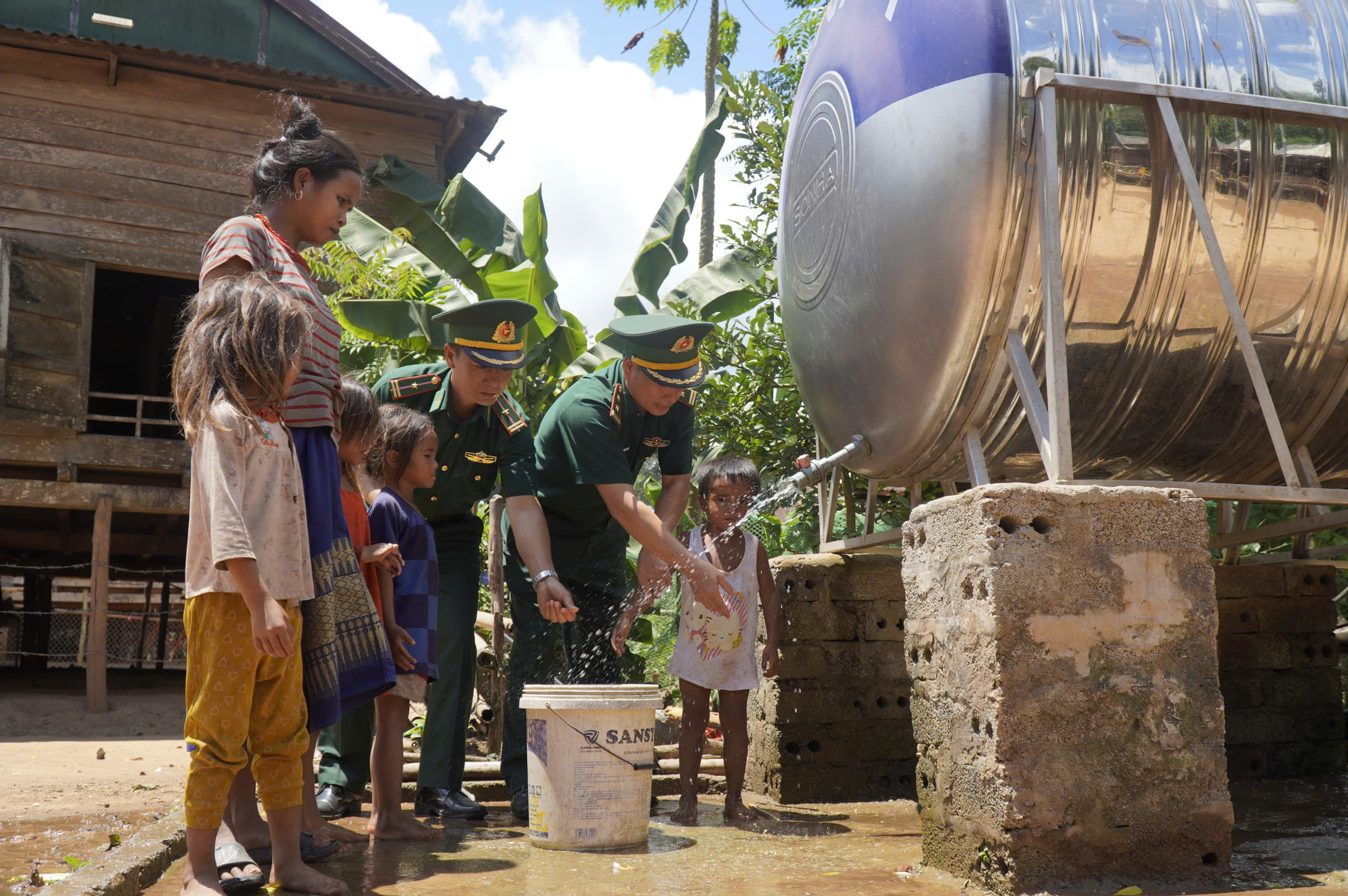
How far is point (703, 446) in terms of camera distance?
8234 millimetres

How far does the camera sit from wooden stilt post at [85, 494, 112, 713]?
9.88 meters

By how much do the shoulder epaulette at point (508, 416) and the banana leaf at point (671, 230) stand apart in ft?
15.8

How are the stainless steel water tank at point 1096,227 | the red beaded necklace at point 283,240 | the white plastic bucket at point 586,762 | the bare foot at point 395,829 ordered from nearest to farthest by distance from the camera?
the red beaded necklace at point 283,240 → the stainless steel water tank at point 1096,227 → the white plastic bucket at point 586,762 → the bare foot at point 395,829

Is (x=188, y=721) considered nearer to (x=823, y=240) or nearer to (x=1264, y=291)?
(x=823, y=240)

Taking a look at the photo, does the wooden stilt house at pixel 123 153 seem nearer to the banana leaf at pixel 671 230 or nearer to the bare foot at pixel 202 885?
the banana leaf at pixel 671 230

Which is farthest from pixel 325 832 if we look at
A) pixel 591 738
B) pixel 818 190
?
pixel 818 190

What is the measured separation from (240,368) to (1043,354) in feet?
7.18

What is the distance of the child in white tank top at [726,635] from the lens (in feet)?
13.2

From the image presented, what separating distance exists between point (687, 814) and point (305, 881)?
5.48 ft

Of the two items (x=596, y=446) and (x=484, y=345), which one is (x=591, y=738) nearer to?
(x=596, y=446)

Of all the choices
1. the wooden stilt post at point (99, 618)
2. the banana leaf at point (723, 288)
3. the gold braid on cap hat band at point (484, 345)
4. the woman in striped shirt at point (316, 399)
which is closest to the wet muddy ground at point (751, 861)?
the woman in striped shirt at point (316, 399)

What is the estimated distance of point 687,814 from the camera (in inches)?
155

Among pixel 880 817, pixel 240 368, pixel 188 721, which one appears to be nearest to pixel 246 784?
pixel 188 721

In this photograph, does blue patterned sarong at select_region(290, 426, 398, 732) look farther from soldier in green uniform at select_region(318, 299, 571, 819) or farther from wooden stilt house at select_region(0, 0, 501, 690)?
wooden stilt house at select_region(0, 0, 501, 690)
